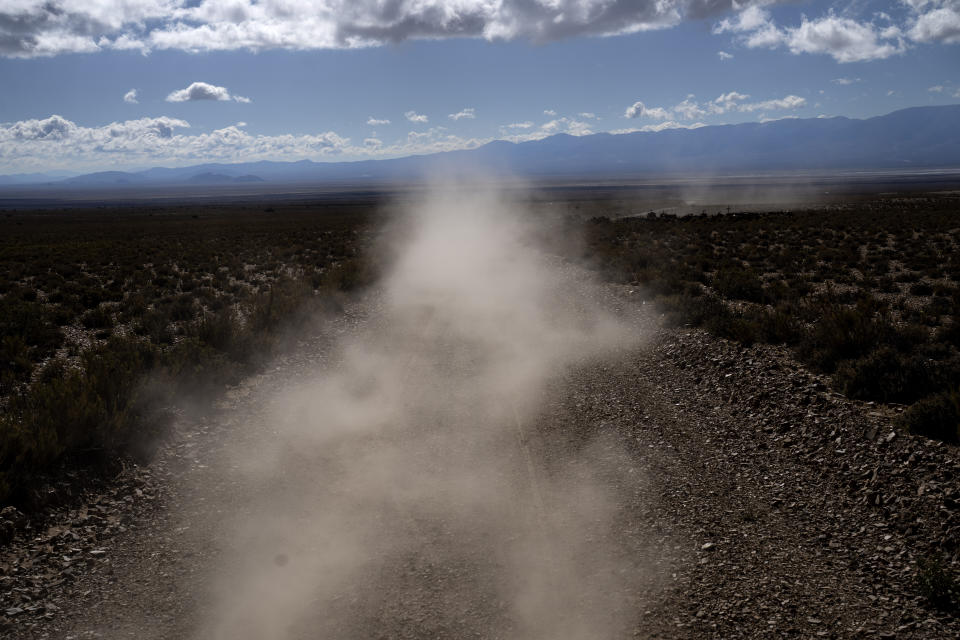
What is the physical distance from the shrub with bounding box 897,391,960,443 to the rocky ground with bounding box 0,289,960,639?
0.25 meters

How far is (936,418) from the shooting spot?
6.69 meters

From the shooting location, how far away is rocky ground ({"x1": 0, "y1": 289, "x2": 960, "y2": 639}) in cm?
470

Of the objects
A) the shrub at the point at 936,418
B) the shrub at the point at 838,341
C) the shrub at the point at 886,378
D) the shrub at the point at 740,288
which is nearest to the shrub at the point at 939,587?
the shrub at the point at 936,418

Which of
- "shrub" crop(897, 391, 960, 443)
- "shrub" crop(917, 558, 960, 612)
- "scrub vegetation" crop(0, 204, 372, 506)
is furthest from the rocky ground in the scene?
"scrub vegetation" crop(0, 204, 372, 506)

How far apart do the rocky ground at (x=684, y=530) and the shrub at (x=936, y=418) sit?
249 mm

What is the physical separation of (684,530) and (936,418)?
3498mm

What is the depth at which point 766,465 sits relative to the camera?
7.12m

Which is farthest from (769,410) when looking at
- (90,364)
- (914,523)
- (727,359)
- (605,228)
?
(605,228)

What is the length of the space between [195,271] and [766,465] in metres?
25.5

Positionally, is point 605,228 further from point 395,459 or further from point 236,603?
point 236,603

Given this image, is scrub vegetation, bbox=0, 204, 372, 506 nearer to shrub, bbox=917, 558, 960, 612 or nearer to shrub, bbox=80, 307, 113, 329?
shrub, bbox=80, 307, 113, 329

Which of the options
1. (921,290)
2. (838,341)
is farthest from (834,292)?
(838,341)

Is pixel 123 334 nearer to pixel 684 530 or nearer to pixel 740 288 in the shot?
pixel 684 530

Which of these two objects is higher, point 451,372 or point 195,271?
point 195,271
